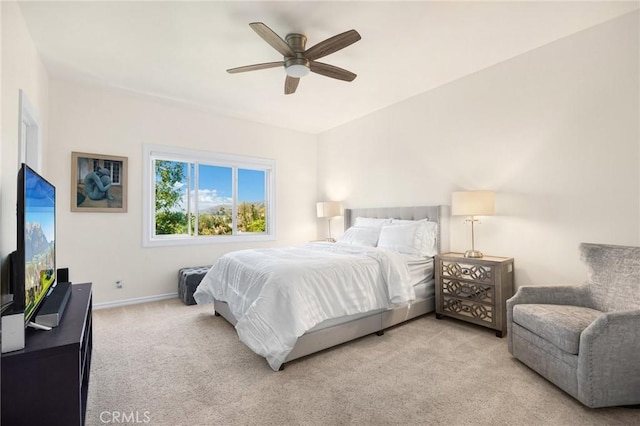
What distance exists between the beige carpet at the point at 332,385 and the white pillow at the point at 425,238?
0.95 m

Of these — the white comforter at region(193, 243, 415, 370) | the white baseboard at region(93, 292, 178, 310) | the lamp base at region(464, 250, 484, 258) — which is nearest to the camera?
the white comforter at region(193, 243, 415, 370)

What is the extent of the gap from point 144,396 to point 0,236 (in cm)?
135

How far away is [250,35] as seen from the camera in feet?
8.91

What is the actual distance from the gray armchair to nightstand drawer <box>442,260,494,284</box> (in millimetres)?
Result: 582

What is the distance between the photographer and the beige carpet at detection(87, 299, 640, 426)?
1794mm

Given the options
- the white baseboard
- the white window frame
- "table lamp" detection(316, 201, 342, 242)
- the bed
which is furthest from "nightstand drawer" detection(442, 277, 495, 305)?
the white window frame

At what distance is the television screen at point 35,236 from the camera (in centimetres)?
138

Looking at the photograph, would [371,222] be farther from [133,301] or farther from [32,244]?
[32,244]

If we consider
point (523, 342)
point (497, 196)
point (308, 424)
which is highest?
point (497, 196)

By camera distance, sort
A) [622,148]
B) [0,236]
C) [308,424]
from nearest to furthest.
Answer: [308,424], [0,236], [622,148]

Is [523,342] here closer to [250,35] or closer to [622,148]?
[622,148]

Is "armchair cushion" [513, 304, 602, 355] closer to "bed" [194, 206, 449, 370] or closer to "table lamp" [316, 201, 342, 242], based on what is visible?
"bed" [194, 206, 449, 370]

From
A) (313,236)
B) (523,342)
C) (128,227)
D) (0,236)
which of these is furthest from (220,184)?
(523,342)

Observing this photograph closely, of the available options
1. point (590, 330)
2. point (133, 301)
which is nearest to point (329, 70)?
point (590, 330)
